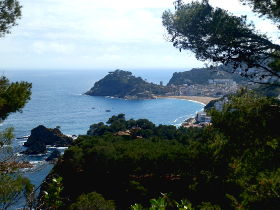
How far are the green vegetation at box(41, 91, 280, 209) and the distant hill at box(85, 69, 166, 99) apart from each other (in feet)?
187

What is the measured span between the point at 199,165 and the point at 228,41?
19.6ft

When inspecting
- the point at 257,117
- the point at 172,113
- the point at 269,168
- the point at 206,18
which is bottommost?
the point at 172,113

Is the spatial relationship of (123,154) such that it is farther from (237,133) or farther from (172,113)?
(172,113)

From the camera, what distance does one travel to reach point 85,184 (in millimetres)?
18828

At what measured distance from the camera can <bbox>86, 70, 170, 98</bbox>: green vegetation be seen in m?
88.7

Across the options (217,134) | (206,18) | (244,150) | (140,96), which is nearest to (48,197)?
(244,150)

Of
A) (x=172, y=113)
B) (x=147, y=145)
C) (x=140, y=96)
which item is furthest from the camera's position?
(x=140, y=96)

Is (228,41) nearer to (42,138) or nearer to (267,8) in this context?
(267,8)

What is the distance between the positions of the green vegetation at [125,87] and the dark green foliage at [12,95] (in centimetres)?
7976

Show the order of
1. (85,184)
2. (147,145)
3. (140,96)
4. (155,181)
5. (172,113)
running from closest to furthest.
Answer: (155,181), (85,184), (147,145), (172,113), (140,96)

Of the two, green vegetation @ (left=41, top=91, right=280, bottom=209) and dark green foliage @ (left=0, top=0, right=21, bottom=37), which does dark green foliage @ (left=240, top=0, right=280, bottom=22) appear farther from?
dark green foliage @ (left=0, top=0, right=21, bottom=37)

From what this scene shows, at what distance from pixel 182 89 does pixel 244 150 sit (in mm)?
90650

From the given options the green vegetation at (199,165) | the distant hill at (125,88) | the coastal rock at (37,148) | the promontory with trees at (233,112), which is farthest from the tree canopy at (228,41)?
the distant hill at (125,88)

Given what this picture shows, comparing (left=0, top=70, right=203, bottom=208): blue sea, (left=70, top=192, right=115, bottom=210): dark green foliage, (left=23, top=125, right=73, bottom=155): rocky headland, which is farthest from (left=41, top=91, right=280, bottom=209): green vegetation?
(left=0, top=70, right=203, bottom=208): blue sea
